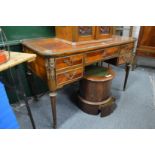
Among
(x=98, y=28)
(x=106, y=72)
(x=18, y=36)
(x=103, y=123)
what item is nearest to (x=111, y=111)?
(x=103, y=123)

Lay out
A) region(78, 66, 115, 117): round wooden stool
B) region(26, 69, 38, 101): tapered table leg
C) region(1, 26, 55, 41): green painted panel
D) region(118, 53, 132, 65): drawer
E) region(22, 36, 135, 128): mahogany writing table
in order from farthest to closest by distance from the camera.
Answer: region(118, 53, 132, 65): drawer → region(26, 69, 38, 101): tapered table leg → region(78, 66, 115, 117): round wooden stool → region(1, 26, 55, 41): green painted panel → region(22, 36, 135, 128): mahogany writing table

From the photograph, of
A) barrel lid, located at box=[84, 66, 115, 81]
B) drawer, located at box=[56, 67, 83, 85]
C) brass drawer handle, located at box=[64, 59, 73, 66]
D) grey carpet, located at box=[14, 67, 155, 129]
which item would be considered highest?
brass drawer handle, located at box=[64, 59, 73, 66]

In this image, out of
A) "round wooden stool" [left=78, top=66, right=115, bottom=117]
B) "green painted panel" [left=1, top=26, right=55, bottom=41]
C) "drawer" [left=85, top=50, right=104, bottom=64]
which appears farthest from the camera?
"round wooden stool" [left=78, top=66, right=115, bottom=117]

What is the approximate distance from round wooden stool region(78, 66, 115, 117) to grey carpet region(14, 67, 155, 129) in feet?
0.29

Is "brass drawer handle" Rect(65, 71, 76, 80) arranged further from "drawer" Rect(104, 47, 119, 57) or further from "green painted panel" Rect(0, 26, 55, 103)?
"green painted panel" Rect(0, 26, 55, 103)

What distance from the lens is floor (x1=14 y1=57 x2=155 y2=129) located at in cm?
160

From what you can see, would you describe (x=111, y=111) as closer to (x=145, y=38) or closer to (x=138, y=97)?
(x=138, y=97)

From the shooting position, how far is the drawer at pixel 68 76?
1.24m

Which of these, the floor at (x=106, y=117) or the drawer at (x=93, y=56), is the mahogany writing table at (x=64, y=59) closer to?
the drawer at (x=93, y=56)

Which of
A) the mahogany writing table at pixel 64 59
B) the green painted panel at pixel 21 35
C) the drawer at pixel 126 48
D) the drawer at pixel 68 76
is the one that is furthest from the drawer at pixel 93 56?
the green painted panel at pixel 21 35

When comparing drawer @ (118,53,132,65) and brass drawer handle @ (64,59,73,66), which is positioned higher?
brass drawer handle @ (64,59,73,66)

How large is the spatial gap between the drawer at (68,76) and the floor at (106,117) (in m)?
0.57

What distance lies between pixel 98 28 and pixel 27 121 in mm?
1279

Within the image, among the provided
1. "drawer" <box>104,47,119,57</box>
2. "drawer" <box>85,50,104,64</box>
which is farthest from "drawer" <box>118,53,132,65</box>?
"drawer" <box>85,50,104,64</box>
